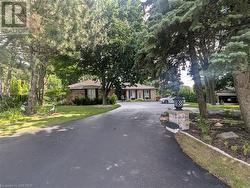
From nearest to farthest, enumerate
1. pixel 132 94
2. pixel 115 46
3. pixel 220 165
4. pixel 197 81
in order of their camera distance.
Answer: pixel 220 165 < pixel 197 81 < pixel 115 46 < pixel 132 94

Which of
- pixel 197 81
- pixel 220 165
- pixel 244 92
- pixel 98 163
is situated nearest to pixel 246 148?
pixel 220 165

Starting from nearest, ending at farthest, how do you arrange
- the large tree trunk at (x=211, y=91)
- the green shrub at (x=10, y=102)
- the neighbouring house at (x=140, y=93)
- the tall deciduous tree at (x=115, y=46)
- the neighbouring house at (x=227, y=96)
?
1. the green shrub at (x=10, y=102)
2. the tall deciduous tree at (x=115, y=46)
3. the large tree trunk at (x=211, y=91)
4. the neighbouring house at (x=227, y=96)
5. the neighbouring house at (x=140, y=93)

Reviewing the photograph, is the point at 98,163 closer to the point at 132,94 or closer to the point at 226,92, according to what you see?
the point at 226,92

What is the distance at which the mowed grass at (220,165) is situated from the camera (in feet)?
20.6

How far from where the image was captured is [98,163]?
290 inches

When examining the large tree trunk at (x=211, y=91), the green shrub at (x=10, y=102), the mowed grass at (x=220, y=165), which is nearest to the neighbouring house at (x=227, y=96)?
the large tree trunk at (x=211, y=91)

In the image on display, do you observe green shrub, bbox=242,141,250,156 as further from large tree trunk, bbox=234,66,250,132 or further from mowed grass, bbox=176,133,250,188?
large tree trunk, bbox=234,66,250,132

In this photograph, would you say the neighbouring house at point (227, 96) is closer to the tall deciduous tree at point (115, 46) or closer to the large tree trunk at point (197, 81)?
the tall deciduous tree at point (115, 46)

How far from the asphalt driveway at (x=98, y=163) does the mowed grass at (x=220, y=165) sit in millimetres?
252

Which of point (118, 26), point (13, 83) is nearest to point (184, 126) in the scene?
point (118, 26)

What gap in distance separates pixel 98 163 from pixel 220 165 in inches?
121

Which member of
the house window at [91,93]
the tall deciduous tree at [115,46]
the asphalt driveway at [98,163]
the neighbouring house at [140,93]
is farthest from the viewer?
the neighbouring house at [140,93]

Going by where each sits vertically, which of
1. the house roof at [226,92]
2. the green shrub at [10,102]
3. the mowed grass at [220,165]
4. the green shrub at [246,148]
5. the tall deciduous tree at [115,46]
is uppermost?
the tall deciduous tree at [115,46]

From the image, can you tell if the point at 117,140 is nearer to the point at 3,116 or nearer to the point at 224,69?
the point at 224,69
